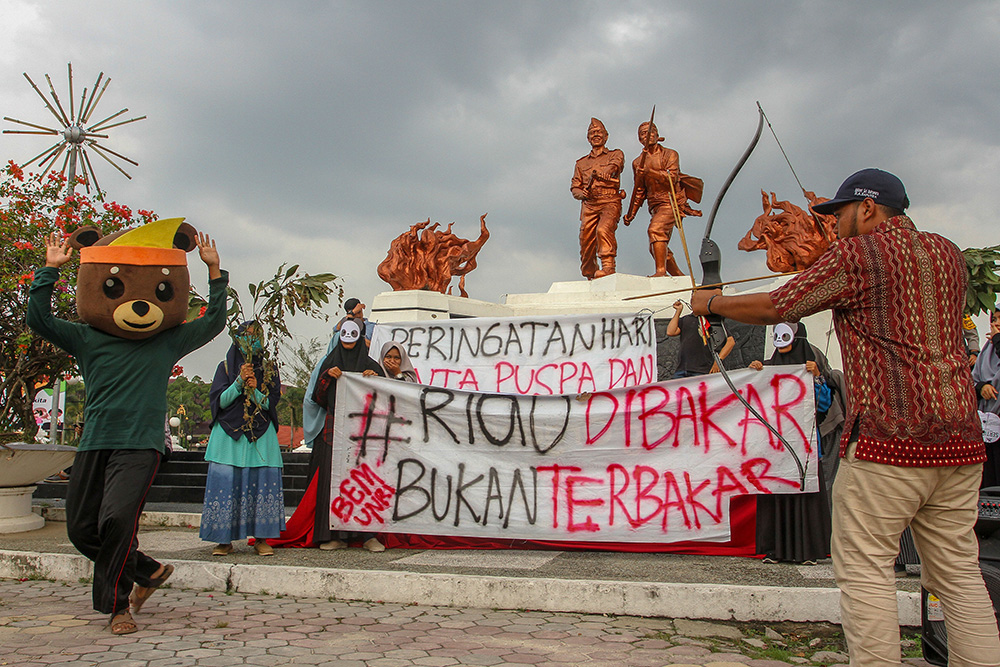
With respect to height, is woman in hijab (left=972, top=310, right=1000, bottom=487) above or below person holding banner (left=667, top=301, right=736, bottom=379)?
below

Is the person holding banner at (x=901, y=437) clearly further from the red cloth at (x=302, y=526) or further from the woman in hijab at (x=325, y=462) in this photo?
the red cloth at (x=302, y=526)

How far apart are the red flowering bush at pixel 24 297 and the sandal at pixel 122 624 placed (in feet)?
20.0

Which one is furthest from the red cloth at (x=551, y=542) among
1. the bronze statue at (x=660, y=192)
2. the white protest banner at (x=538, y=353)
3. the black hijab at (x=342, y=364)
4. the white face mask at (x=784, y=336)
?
Result: the bronze statue at (x=660, y=192)

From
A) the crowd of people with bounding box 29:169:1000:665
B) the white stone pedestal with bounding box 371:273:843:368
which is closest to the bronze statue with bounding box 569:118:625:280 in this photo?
the white stone pedestal with bounding box 371:273:843:368

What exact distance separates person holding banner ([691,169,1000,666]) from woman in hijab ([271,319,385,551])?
4186 millimetres

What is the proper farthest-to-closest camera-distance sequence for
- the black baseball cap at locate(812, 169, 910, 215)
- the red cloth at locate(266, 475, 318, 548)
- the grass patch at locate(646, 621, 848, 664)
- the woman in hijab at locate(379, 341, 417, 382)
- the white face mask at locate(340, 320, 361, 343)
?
1. the woman in hijab at locate(379, 341, 417, 382)
2. the white face mask at locate(340, 320, 361, 343)
3. the red cloth at locate(266, 475, 318, 548)
4. the grass patch at locate(646, 621, 848, 664)
5. the black baseball cap at locate(812, 169, 910, 215)

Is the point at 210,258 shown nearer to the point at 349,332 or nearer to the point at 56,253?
the point at 56,253

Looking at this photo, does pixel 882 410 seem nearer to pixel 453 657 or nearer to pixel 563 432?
pixel 453 657

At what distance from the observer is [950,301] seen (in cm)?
270

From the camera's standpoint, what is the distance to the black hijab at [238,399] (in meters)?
5.95

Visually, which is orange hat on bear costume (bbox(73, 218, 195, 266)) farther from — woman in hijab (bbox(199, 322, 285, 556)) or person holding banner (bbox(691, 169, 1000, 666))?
person holding banner (bbox(691, 169, 1000, 666))

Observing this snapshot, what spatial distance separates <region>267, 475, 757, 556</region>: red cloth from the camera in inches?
226

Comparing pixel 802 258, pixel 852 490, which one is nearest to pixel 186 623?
pixel 852 490

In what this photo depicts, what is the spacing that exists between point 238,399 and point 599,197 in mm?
10248
